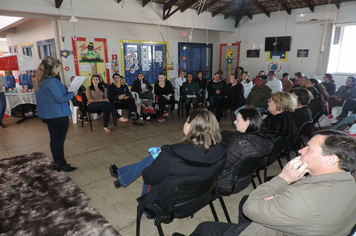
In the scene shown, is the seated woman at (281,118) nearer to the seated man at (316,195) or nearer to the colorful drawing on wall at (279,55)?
the seated man at (316,195)

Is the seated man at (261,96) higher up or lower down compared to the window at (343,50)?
lower down

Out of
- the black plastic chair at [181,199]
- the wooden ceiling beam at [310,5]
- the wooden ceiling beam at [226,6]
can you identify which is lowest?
the black plastic chair at [181,199]

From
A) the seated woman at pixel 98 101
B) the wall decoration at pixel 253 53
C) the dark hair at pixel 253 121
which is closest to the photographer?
the dark hair at pixel 253 121

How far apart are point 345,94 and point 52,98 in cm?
629

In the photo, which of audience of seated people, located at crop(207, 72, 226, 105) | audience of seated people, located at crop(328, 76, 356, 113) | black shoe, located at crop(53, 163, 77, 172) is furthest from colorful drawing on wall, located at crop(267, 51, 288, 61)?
black shoe, located at crop(53, 163, 77, 172)

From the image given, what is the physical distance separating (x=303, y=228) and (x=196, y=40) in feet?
31.9

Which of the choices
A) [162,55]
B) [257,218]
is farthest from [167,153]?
[162,55]

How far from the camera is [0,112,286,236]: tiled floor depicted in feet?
7.06

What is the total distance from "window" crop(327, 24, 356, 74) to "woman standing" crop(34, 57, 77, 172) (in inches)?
332

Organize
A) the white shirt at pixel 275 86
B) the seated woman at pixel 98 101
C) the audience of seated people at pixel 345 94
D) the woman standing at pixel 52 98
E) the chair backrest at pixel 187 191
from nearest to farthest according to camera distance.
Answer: the chair backrest at pixel 187 191 → the woman standing at pixel 52 98 → the seated woman at pixel 98 101 → the audience of seated people at pixel 345 94 → the white shirt at pixel 275 86

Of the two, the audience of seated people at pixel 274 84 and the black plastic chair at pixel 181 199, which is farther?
the audience of seated people at pixel 274 84

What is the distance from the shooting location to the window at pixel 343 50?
736 centimetres

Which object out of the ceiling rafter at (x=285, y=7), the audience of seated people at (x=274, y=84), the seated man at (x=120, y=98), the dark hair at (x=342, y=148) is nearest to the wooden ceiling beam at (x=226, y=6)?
the ceiling rafter at (x=285, y=7)

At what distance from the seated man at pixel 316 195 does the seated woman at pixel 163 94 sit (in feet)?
15.8
